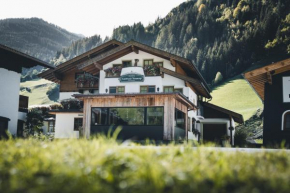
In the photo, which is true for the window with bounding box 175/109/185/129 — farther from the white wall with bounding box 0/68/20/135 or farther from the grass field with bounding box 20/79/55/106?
the grass field with bounding box 20/79/55/106

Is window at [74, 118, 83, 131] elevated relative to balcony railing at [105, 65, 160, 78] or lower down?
lower down

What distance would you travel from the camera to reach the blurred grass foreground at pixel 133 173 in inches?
163

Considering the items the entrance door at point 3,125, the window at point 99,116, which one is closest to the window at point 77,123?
the window at point 99,116

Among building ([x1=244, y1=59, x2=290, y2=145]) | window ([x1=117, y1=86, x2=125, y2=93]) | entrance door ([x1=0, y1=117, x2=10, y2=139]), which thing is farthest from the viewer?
window ([x1=117, y1=86, x2=125, y2=93])

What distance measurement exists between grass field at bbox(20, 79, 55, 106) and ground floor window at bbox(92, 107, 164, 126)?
6900cm

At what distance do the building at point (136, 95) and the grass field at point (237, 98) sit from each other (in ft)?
95.4

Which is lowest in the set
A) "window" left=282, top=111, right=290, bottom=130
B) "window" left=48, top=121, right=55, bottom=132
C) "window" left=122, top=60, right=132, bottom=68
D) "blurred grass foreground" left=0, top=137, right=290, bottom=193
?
"blurred grass foreground" left=0, top=137, right=290, bottom=193

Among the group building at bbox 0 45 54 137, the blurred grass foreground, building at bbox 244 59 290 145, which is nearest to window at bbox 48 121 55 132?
building at bbox 0 45 54 137

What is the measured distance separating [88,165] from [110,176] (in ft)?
1.42

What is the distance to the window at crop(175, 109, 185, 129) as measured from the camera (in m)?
23.1

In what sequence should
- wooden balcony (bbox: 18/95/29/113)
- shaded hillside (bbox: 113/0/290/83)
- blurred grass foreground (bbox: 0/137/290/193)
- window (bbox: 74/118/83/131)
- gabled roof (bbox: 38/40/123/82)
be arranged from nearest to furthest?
blurred grass foreground (bbox: 0/137/290/193) < window (bbox: 74/118/83/131) < gabled roof (bbox: 38/40/123/82) < wooden balcony (bbox: 18/95/29/113) < shaded hillside (bbox: 113/0/290/83)

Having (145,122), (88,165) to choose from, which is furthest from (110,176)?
(145,122)

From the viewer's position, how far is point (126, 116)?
2250 centimetres

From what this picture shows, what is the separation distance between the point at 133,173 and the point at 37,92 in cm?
10180
